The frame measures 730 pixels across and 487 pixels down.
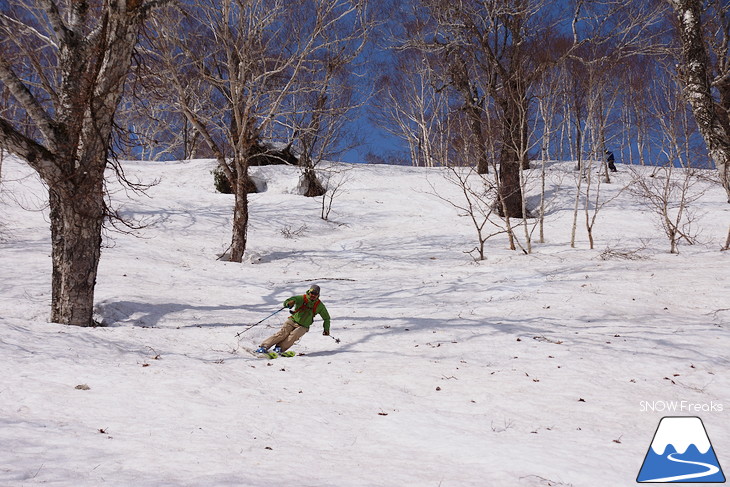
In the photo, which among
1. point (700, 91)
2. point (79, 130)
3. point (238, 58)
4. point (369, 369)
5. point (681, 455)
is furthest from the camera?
point (238, 58)

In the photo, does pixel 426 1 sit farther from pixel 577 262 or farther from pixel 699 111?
pixel 699 111

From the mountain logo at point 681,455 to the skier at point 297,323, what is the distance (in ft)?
13.7

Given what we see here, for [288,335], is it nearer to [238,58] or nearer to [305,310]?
[305,310]

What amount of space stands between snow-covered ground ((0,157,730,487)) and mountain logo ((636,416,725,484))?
0.08m

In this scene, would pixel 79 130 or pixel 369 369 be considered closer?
pixel 369 369

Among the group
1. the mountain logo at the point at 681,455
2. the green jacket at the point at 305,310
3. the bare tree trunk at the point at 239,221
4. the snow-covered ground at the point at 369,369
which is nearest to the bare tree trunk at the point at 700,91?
the snow-covered ground at the point at 369,369

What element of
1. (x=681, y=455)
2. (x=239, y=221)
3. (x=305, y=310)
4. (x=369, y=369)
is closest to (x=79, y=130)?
(x=305, y=310)

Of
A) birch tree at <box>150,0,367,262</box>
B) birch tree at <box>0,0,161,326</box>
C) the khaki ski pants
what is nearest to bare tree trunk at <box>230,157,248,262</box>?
birch tree at <box>150,0,367,262</box>

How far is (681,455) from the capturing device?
3387 millimetres

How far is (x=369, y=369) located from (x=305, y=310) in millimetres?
1494

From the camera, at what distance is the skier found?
258 inches

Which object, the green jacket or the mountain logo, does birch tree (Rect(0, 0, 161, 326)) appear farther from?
the mountain logo

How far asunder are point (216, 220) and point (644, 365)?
47.3 feet

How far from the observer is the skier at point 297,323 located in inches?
258
